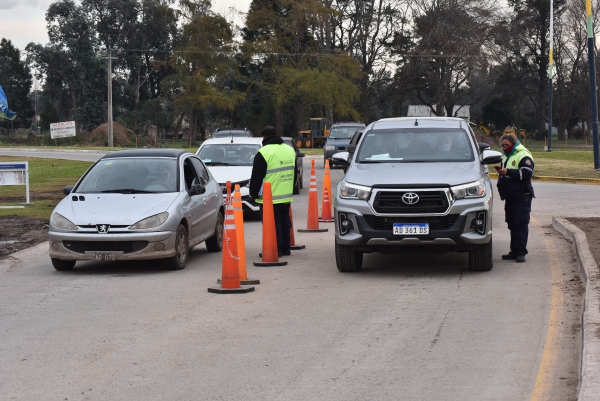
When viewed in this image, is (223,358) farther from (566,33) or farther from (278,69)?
(566,33)

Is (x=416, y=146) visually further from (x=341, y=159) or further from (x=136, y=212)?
(x=136, y=212)

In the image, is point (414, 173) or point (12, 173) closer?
point (414, 173)

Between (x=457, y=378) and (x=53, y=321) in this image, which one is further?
(x=53, y=321)

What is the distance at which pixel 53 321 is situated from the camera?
8.87 meters

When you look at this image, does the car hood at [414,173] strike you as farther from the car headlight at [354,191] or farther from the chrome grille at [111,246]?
the chrome grille at [111,246]

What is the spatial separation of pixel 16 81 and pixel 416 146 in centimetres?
9067

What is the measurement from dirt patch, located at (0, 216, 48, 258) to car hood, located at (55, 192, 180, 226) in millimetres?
2446

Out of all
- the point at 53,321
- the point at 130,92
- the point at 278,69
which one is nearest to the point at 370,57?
the point at 278,69

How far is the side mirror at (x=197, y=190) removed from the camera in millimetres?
12699

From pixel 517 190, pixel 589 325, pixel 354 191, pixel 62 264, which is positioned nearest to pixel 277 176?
pixel 354 191

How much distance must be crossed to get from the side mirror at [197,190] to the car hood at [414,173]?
7.32ft

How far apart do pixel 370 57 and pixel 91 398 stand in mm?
72350

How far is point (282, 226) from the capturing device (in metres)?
13.3

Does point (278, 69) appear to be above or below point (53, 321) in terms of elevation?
above
